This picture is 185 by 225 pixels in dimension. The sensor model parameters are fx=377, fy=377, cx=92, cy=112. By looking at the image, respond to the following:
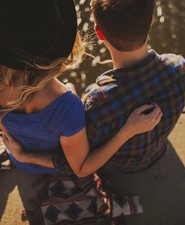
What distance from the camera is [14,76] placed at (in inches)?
73.0

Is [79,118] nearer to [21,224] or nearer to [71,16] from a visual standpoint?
[71,16]

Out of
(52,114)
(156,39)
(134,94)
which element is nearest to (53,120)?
(52,114)

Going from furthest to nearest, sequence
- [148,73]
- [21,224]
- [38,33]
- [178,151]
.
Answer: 1. [178,151]
2. [21,224]
3. [148,73]
4. [38,33]

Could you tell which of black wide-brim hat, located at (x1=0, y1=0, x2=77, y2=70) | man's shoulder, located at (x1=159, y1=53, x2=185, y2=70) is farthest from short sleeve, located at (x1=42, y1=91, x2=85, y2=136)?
man's shoulder, located at (x1=159, y1=53, x2=185, y2=70)

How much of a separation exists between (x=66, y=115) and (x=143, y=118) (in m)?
0.43

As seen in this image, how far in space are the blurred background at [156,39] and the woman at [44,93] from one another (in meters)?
1.39

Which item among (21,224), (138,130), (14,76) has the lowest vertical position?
(21,224)

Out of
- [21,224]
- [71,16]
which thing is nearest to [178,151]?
[21,224]

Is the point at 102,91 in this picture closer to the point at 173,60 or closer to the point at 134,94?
the point at 134,94

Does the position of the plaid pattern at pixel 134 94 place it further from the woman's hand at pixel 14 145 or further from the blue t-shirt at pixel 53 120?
the woman's hand at pixel 14 145

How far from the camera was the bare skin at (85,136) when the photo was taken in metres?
2.02

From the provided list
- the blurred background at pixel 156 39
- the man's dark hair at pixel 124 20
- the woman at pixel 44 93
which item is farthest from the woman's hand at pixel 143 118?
the blurred background at pixel 156 39

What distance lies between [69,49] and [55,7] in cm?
22

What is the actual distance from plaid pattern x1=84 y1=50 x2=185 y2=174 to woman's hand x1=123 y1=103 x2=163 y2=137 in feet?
0.10
